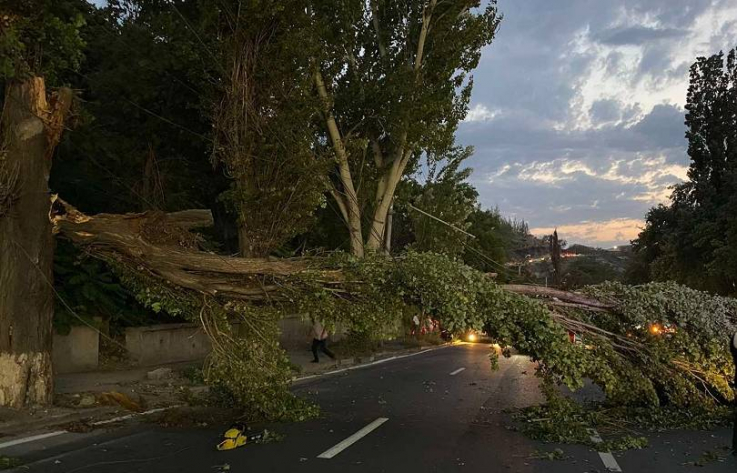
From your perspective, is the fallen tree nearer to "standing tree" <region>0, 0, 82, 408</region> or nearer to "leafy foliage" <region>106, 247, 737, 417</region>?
"leafy foliage" <region>106, 247, 737, 417</region>

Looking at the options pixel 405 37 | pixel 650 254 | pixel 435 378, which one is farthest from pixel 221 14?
pixel 650 254

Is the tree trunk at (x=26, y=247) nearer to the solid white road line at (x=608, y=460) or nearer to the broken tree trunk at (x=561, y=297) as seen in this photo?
the broken tree trunk at (x=561, y=297)

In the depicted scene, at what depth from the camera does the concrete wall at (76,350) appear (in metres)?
12.5

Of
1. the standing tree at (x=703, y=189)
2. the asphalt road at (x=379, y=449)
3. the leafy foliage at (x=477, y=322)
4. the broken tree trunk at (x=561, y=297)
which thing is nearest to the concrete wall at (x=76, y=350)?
the leafy foliage at (x=477, y=322)

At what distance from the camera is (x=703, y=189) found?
29.5 m

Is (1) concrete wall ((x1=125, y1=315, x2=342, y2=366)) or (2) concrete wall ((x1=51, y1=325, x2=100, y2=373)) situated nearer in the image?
(2) concrete wall ((x1=51, y1=325, x2=100, y2=373))

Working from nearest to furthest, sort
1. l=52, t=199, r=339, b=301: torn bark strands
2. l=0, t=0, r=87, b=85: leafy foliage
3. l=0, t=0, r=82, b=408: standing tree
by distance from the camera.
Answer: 1. l=0, t=0, r=87, b=85: leafy foliage
2. l=0, t=0, r=82, b=408: standing tree
3. l=52, t=199, r=339, b=301: torn bark strands

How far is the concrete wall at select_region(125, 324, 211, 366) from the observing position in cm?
1443

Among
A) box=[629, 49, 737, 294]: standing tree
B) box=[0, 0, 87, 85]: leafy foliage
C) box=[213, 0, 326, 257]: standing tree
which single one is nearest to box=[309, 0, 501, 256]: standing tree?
box=[213, 0, 326, 257]: standing tree

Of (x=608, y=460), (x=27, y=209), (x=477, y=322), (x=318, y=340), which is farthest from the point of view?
(x=318, y=340)

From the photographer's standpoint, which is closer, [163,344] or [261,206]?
[261,206]

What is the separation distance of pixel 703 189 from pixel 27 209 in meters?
29.9

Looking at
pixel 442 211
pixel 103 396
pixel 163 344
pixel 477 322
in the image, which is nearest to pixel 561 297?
pixel 477 322

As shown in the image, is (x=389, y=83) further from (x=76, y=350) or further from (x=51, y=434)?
(x=51, y=434)
